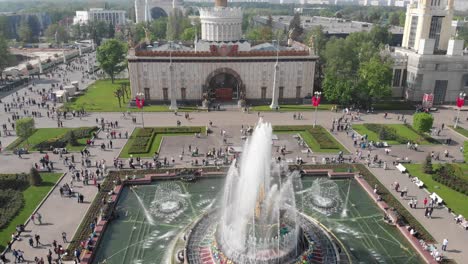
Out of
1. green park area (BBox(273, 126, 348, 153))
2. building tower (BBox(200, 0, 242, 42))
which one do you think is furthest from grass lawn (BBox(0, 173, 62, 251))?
building tower (BBox(200, 0, 242, 42))

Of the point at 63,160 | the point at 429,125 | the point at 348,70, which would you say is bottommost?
the point at 63,160

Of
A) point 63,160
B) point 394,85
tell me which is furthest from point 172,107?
point 394,85

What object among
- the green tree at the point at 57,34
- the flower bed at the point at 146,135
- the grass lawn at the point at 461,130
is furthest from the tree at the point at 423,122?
the green tree at the point at 57,34

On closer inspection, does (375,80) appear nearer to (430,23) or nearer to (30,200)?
(430,23)

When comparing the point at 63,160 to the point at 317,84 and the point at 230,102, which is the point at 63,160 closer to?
the point at 230,102

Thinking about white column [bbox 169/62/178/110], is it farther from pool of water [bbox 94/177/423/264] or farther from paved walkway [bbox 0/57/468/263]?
pool of water [bbox 94/177/423/264]

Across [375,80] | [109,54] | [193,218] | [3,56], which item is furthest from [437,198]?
[3,56]
